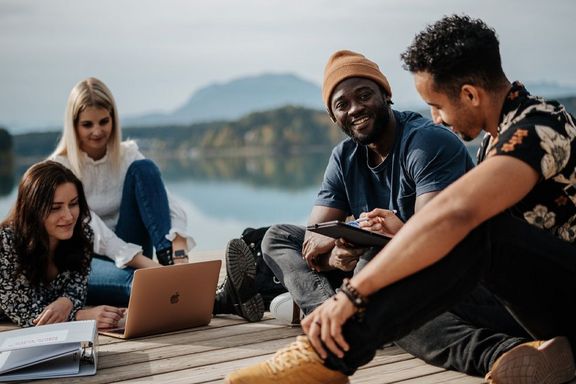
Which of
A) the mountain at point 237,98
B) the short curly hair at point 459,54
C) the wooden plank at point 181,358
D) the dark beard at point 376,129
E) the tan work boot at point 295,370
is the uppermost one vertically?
the mountain at point 237,98

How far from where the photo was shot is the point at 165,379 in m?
2.40

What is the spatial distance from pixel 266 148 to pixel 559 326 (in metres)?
43.9

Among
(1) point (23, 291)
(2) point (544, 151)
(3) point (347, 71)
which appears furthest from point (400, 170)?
(1) point (23, 291)

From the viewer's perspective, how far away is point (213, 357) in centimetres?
263

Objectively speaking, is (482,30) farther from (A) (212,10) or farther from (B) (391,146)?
(A) (212,10)

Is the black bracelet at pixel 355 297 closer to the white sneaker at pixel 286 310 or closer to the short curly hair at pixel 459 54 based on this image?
the short curly hair at pixel 459 54

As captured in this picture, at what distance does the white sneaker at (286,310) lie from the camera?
2973 millimetres

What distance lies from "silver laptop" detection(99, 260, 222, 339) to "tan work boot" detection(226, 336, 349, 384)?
3.30 ft

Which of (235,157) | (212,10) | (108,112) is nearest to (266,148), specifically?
(235,157)

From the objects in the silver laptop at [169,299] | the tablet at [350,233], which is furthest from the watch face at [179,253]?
the tablet at [350,233]

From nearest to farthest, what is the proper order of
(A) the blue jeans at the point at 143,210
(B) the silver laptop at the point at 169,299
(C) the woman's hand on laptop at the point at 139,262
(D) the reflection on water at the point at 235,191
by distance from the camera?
(B) the silver laptop at the point at 169,299, (C) the woman's hand on laptop at the point at 139,262, (A) the blue jeans at the point at 143,210, (D) the reflection on water at the point at 235,191

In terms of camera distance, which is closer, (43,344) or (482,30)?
(482,30)

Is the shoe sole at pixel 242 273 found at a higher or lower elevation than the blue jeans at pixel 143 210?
lower

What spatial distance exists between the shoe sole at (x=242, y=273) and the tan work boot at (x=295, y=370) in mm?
1223
